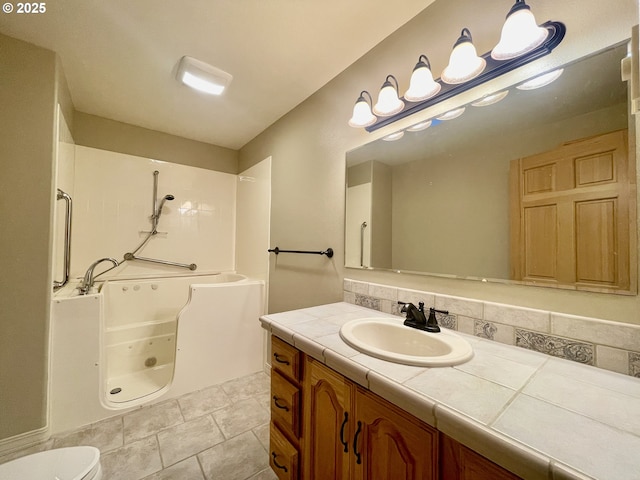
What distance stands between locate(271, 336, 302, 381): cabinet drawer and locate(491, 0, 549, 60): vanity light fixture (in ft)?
4.61

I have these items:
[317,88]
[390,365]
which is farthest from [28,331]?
[317,88]

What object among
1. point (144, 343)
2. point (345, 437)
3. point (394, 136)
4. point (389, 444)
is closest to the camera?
point (389, 444)

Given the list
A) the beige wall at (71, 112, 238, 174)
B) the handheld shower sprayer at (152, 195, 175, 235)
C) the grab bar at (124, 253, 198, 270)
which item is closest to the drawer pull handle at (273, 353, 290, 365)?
the grab bar at (124, 253, 198, 270)

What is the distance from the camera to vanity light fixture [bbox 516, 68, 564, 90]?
830 millimetres

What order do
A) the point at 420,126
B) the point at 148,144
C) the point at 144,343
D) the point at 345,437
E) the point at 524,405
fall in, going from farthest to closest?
the point at 148,144 < the point at 144,343 < the point at 420,126 < the point at 345,437 < the point at 524,405

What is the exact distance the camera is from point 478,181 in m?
1.03

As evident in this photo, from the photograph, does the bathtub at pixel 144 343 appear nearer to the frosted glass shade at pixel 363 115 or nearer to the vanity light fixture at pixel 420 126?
the frosted glass shade at pixel 363 115

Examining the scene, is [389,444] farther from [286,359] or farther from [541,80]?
[541,80]

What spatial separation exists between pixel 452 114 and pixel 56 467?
2080 millimetres

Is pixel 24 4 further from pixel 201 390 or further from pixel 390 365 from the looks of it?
pixel 201 390

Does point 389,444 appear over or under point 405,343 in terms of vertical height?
under

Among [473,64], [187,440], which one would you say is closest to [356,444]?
[187,440]

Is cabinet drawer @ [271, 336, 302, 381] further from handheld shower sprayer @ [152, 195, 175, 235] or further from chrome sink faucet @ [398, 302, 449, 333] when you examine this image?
handheld shower sprayer @ [152, 195, 175, 235]

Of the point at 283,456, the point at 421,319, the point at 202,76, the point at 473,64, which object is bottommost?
the point at 283,456
